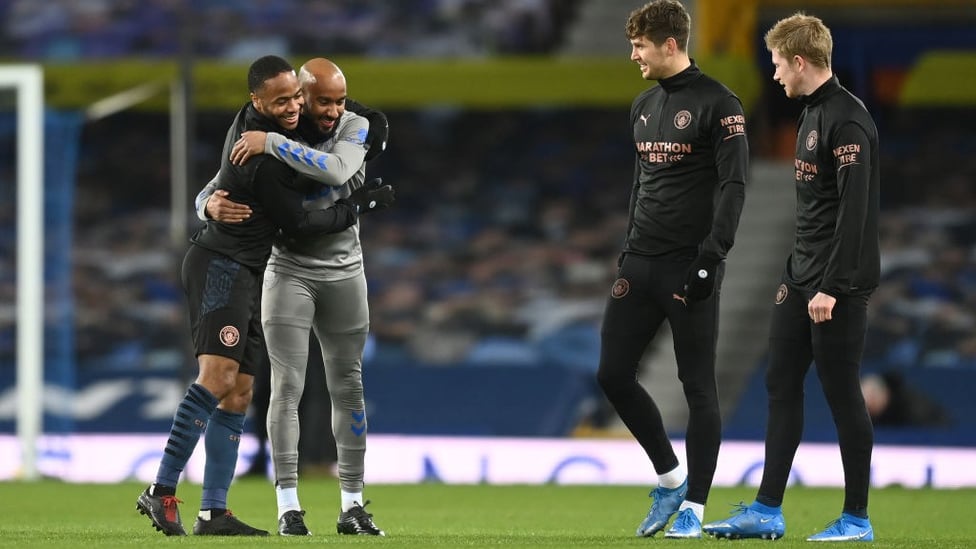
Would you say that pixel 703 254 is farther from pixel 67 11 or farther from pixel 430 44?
pixel 67 11

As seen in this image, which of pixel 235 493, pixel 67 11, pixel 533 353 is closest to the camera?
pixel 235 493

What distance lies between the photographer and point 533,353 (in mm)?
16562

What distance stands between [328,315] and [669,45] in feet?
5.14

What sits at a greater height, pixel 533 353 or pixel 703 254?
pixel 703 254

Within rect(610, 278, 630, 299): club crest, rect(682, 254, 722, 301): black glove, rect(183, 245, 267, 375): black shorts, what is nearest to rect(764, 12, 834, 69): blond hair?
rect(682, 254, 722, 301): black glove

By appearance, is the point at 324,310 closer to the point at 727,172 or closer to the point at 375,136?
the point at 375,136

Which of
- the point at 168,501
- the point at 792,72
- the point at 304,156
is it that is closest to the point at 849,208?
the point at 792,72

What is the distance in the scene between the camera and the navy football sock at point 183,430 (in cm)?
579

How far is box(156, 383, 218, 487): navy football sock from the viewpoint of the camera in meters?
5.79

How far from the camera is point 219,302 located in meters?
5.82

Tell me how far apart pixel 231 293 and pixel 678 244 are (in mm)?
1570

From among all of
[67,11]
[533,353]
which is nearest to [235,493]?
[533,353]

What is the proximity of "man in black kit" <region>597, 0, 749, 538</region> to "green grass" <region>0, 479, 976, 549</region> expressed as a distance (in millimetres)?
363

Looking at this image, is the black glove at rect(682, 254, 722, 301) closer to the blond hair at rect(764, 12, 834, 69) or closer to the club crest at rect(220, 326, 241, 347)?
the blond hair at rect(764, 12, 834, 69)
